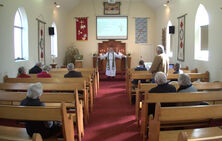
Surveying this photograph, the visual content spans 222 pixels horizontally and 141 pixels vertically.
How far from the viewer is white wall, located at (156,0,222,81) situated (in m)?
6.08

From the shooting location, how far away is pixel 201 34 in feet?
24.4

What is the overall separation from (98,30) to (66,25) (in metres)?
1.77

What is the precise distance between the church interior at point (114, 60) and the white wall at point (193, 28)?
26 mm

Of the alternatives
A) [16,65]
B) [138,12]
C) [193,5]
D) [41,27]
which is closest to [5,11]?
[16,65]

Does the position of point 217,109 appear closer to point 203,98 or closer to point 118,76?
point 203,98

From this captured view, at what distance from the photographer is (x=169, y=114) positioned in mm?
2516

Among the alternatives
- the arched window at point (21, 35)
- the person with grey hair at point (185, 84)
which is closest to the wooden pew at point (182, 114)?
the person with grey hair at point (185, 84)

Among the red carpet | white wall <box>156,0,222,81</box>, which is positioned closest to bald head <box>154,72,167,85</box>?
the red carpet

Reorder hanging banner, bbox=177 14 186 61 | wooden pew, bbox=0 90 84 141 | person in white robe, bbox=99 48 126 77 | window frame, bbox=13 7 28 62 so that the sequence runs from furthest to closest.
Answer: person in white robe, bbox=99 48 126 77 < hanging banner, bbox=177 14 186 61 < window frame, bbox=13 7 28 62 < wooden pew, bbox=0 90 84 141

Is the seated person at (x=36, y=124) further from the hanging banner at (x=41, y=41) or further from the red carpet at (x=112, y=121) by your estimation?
the hanging banner at (x=41, y=41)

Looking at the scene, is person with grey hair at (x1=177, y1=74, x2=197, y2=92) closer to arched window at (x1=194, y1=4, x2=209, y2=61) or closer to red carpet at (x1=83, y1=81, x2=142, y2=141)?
red carpet at (x1=83, y1=81, x2=142, y2=141)

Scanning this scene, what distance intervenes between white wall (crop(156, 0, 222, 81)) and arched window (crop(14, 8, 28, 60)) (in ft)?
17.7

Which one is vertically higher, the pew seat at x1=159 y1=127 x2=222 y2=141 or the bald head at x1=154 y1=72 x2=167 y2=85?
the bald head at x1=154 y1=72 x2=167 y2=85

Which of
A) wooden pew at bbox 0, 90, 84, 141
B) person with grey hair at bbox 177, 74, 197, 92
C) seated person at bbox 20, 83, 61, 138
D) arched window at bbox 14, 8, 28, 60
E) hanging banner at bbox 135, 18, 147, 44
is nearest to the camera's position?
seated person at bbox 20, 83, 61, 138
